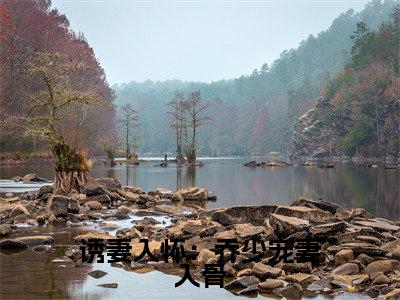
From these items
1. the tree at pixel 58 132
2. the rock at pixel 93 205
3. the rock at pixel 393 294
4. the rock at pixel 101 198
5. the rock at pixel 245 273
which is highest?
the tree at pixel 58 132

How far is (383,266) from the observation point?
12.5m

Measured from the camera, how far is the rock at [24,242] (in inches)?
619

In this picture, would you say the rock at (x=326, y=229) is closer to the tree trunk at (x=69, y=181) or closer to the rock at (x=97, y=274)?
the rock at (x=97, y=274)

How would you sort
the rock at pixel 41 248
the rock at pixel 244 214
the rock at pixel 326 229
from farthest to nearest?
the rock at pixel 244 214
the rock at pixel 41 248
the rock at pixel 326 229

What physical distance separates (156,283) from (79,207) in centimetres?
1237

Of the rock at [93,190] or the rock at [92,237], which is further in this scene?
the rock at [93,190]

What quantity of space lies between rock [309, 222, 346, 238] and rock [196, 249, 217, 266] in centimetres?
288

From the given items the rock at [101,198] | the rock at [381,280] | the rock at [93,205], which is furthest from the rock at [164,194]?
the rock at [381,280]

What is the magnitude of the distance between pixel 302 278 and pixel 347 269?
131cm

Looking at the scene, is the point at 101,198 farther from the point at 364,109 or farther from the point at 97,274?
the point at 364,109

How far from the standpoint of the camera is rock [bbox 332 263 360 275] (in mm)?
12547

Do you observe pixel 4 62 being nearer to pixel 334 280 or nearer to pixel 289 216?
pixel 289 216

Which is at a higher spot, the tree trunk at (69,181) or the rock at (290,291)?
the tree trunk at (69,181)

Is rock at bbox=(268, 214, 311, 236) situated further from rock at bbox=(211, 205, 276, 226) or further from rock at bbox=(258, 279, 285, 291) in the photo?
rock at bbox=(258, 279, 285, 291)
